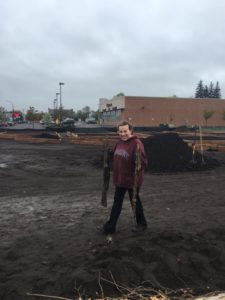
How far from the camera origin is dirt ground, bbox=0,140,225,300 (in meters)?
4.72

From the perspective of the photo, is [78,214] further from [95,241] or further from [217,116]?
[217,116]

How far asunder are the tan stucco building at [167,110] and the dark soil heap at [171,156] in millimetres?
66238

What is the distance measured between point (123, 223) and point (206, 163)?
986cm

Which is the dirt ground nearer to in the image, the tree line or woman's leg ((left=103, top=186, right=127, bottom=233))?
woman's leg ((left=103, top=186, right=127, bottom=233))

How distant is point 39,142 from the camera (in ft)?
100

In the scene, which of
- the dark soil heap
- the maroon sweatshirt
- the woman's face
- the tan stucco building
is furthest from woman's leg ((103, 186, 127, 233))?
the tan stucco building

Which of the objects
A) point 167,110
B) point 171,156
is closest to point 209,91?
point 167,110

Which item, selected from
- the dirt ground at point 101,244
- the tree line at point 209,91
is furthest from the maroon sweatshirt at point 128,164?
the tree line at point 209,91

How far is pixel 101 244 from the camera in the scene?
5895 mm

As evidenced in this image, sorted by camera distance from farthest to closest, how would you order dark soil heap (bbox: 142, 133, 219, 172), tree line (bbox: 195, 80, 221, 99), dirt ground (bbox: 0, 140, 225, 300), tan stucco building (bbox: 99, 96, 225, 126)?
tree line (bbox: 195, 80, 221, 99) → tan stucco building (bbox: 99, 96, 225, 126) → dark soil heap (bbox: 142, 133, 219, 172) → dirt ground (bbox: 0, 140, 225, 300)

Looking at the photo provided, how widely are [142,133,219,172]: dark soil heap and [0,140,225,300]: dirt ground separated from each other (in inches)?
176

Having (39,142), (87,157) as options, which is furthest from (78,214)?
(39,142)

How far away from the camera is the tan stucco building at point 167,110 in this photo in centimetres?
8525

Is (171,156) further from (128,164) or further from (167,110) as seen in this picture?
(167,110)
